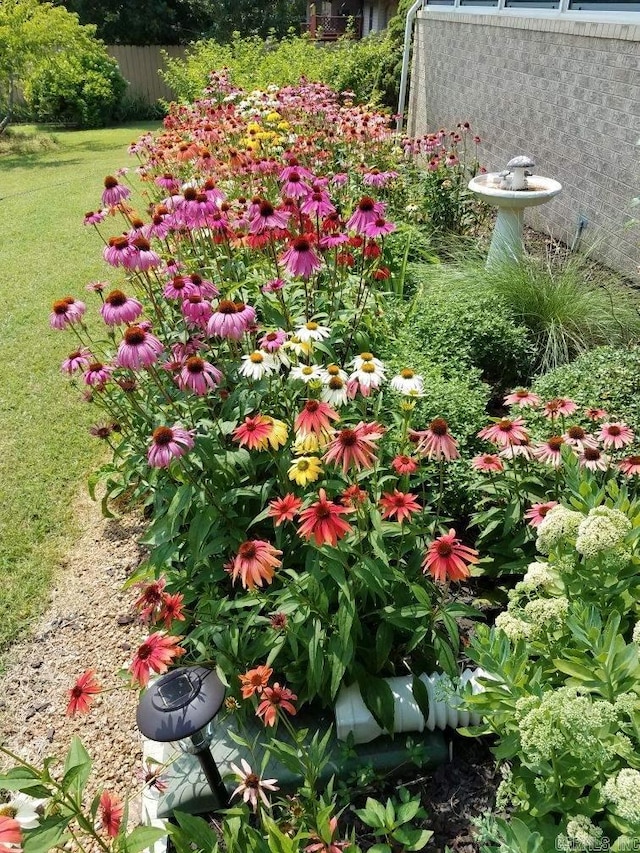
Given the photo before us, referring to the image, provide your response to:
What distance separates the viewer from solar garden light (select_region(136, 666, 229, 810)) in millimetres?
1460

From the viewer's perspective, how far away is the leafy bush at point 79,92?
14.6m

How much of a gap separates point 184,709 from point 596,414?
5.39 feet

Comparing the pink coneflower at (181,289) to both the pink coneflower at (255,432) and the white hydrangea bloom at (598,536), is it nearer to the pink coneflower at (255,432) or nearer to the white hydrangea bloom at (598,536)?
the pink coneflower at (255,432)

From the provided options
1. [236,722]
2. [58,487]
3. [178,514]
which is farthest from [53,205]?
[236,722]

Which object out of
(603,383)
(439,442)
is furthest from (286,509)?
(603,383)

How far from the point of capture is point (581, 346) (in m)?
3.30

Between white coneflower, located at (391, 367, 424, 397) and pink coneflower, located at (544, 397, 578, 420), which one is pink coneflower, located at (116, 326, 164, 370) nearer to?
white coneflower, located at (391, 367, 424, 397)

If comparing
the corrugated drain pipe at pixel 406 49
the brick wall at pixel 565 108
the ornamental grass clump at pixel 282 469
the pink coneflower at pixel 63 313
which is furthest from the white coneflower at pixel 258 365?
the corrugated drain pipe at pixel 406 49

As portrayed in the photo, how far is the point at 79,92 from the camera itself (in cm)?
1499

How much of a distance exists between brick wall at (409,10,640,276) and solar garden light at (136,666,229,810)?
12.6ft

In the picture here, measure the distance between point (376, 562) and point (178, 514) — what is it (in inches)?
29.2

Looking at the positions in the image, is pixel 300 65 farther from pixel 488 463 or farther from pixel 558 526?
pixel 558 526

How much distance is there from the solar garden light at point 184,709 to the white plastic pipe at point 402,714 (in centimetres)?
40

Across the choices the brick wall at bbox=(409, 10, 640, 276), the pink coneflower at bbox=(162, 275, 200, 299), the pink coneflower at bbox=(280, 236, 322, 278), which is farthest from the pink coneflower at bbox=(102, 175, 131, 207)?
the brick wall at bbox=(409, 10, 640, 276)
